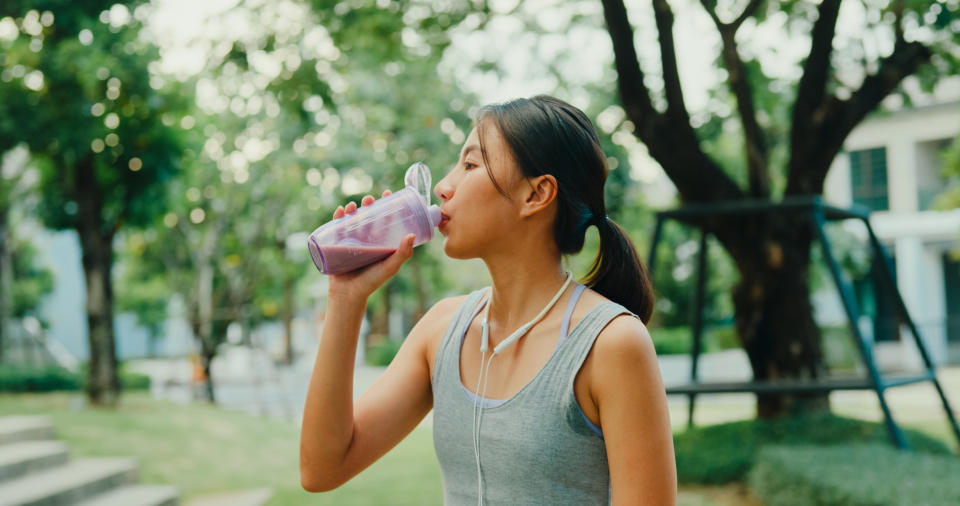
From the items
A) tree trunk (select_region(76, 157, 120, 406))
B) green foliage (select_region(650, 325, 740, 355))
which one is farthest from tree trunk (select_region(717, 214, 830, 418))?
green foliage (select_region(650, 325, 740, 355))

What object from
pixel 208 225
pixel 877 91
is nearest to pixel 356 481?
pixel 877 91

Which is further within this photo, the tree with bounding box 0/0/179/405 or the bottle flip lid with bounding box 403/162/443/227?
the tree with bounding box 0/0/179/405

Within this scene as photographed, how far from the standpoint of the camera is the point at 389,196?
1.47m

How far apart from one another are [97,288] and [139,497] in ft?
16.8

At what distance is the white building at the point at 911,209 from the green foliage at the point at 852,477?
56.3 feet

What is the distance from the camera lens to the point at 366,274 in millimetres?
1458

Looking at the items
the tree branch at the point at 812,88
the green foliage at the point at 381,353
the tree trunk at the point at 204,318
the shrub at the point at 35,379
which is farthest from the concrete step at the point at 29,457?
the green foliage at the point at 381,353

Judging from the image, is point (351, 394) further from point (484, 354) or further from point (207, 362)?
point (207, 362)

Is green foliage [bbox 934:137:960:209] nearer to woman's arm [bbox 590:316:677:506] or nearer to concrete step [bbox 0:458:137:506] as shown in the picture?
concrete step [bbox 0:458:137:506]

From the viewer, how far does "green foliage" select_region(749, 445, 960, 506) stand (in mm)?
4613

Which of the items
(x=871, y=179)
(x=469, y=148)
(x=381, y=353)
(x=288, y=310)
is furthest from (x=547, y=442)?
(x=381, y=353)

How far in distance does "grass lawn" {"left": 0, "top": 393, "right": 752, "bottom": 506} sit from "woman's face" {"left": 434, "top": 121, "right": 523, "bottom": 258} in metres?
5.37

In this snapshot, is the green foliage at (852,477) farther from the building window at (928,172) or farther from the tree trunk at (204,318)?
the building window at (928,172)

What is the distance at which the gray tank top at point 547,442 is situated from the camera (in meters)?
1.36
